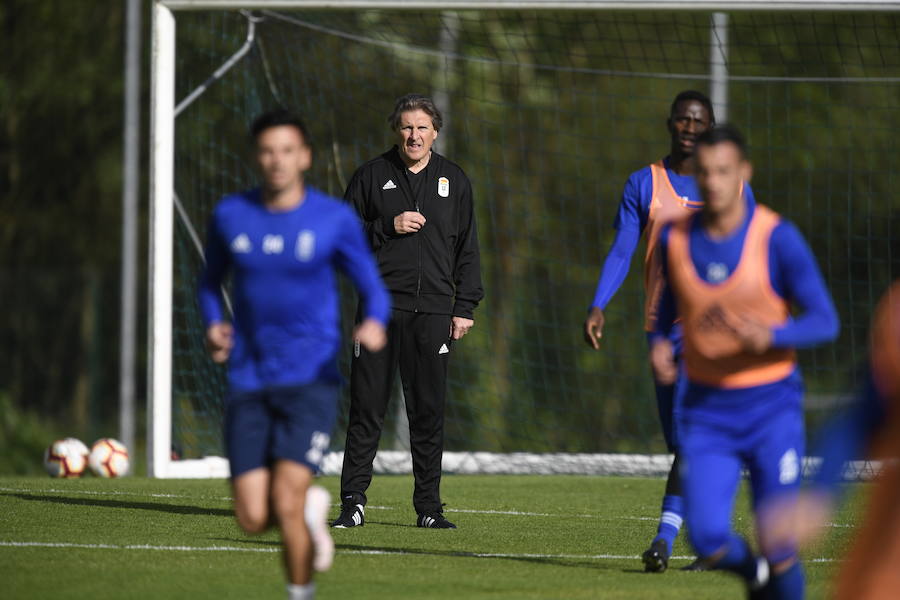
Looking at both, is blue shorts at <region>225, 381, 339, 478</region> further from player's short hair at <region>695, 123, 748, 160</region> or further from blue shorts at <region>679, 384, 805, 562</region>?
player's short hair at <region>695, 123, 748, 160</region>

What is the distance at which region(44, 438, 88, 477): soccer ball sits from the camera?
12766 mm

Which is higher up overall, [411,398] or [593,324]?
[593,324]

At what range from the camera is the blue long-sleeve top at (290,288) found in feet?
18.5

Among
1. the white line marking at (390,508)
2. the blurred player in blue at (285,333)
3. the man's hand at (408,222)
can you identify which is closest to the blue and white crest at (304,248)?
the blurred player in blue at (285,333)

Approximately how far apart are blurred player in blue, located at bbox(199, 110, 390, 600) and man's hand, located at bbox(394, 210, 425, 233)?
2821mm

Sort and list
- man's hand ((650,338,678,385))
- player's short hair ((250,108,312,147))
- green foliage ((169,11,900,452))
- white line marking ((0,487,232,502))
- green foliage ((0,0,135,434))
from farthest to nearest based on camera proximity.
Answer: green foliage ((0,0,135,434)) → green foliage ((169,11,900,452)) → white line marking ((0,487,232,502)) → player's short hair ((250,108,312,147)) → man's hand ((650,338,678,385))

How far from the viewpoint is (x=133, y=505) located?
32.2 feet

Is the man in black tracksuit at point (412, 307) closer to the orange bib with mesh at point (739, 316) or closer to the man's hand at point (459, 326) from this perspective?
the man's hand at point (459, 326)

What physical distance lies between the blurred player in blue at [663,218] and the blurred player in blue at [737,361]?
144cm

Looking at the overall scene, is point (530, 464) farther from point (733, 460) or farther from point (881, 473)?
point (881, 473)

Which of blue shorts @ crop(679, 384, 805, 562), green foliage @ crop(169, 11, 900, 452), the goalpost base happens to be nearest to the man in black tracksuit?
blue shorts @ crop(679, 384, 805, 562)

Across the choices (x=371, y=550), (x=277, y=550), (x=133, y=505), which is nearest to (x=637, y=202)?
(x=371, y=550)

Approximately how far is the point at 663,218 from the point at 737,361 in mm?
2089

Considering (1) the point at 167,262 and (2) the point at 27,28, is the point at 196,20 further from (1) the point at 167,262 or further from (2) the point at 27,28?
(2) the point at 27,28
